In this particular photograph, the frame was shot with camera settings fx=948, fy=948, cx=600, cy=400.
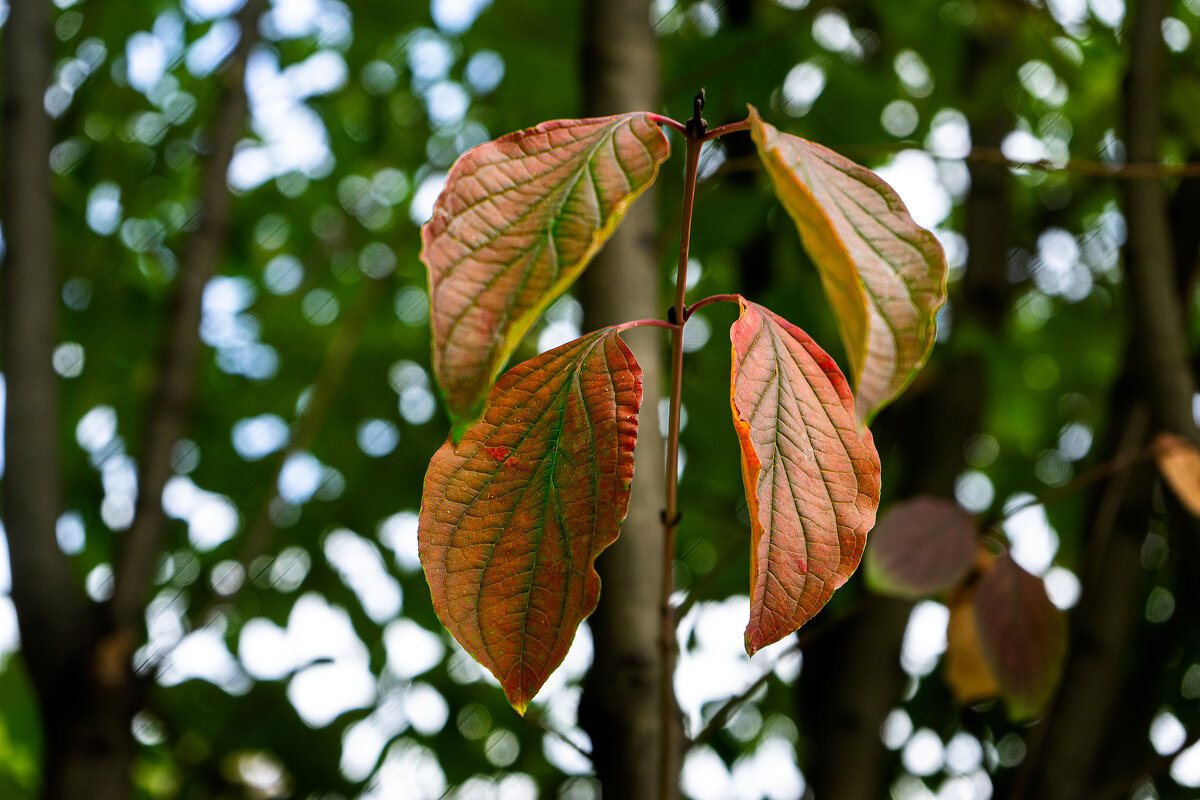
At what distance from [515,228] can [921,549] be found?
20.0 inches

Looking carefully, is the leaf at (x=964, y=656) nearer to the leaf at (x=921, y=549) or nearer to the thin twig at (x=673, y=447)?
the leaf at (x=921, y=549)

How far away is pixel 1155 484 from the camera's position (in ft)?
3.40

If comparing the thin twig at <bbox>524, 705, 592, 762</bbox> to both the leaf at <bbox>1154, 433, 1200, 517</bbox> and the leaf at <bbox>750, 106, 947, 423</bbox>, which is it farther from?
the leaf at <bbox>1154, 433, 1200, 517</bbox>

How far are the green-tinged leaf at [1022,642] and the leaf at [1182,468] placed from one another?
121mm

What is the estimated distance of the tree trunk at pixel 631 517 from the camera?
609mm

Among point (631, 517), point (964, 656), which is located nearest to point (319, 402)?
point (631, 517)

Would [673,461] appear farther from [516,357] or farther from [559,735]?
[516,357]

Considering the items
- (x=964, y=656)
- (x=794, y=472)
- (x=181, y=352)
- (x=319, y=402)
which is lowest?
→ (x=964, y=656)

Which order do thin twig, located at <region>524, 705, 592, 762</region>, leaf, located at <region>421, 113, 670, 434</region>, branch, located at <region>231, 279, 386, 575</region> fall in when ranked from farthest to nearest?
1. branch, located at <region>231, 279, 386, 575</region>
2. thin twig, located at <region>524, 705, 592, 762</region>
3. leaf, located at <region>421, 113, 670, 434</region>

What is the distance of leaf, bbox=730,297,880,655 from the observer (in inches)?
12.3

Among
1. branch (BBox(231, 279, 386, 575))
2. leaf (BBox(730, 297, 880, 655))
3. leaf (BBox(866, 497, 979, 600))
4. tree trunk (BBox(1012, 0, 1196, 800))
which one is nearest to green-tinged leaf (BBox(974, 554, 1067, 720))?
leaf (BBox(866, 497, 979, 600))

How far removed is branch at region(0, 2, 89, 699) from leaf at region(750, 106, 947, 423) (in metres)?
0.84

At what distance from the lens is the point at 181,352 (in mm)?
1034

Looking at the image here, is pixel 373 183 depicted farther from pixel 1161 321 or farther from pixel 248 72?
pixel 1161 321
